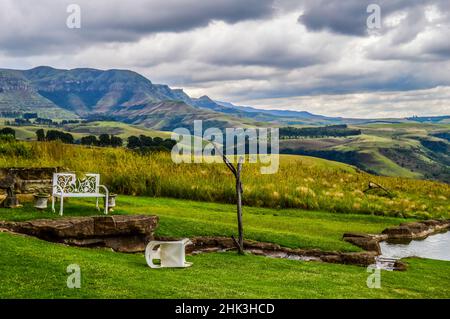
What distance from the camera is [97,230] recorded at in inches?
651

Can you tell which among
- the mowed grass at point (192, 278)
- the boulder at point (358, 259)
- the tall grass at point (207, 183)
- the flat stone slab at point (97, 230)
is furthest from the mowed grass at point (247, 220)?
the mowed grass at point (192, 278)

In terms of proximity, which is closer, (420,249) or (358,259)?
(358,259)

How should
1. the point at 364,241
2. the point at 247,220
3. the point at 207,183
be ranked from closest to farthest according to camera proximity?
the point at 364,241
the point at 247,220
the point at 207,183

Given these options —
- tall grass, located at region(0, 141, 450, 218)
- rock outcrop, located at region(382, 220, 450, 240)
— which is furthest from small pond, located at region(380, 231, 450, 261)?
tall grass, located at region(0, 141, 450, 218)

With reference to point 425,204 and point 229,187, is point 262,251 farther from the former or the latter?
point 425,204

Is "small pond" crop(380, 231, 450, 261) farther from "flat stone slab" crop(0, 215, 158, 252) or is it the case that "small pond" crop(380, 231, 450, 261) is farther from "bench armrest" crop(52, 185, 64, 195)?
"bench armrest" crop(52, 185, 64, 195)

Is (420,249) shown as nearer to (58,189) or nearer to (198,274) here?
(198,274)

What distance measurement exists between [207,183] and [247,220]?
796cm

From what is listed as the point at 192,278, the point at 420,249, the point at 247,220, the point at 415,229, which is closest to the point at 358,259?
the point at 420,249

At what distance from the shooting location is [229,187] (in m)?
30.9

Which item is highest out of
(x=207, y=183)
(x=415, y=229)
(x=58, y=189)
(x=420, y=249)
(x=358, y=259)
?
(x=58, y=189)

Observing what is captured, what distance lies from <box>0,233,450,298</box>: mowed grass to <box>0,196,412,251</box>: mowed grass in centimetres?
288
